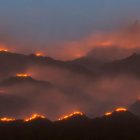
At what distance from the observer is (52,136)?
20.0 m

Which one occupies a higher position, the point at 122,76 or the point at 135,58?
the point at 135,58

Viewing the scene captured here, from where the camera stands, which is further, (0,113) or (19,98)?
(19,98)

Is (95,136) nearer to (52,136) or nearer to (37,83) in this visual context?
(52,136)

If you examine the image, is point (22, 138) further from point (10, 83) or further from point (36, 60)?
point (36, 60)

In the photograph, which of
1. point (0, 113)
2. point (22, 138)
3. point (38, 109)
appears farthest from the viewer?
point (38, 109)

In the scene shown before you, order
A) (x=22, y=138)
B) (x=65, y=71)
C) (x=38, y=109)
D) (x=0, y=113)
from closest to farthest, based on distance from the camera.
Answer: (x=22, y=138)
(x=0, y=113)
(x=38, y=109)
(x=65, y=71)

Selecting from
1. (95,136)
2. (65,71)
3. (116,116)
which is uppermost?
(65,71)

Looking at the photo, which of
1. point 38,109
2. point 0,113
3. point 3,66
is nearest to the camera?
point 0,113

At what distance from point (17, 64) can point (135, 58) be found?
1065 inches

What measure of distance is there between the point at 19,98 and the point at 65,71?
45.4 feet

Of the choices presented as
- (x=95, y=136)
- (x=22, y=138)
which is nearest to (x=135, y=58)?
(x=95, y=136)

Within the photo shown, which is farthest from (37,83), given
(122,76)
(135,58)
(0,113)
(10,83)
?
(135,58)

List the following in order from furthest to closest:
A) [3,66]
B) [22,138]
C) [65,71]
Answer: [65,71]
[3,66]
[22,138]

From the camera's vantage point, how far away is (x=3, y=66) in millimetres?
47656
